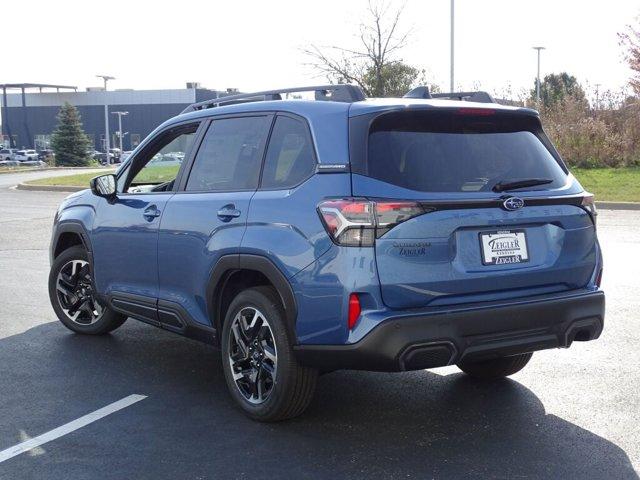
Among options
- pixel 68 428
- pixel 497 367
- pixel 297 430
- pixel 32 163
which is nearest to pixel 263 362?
pixel 297 430

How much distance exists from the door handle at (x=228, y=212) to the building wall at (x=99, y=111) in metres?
93.5

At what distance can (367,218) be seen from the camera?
412 centimetres

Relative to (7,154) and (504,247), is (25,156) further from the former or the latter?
(504,247)

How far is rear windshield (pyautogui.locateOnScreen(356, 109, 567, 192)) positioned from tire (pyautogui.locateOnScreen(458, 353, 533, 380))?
1294 mm

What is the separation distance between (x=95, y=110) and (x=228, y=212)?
100016 millimetres

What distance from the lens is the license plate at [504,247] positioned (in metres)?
4.35

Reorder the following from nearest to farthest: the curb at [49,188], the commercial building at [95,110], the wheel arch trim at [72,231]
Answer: the wheel arch trim at [72,231] → the curb at [49,188] → the commercial building at [95,110]

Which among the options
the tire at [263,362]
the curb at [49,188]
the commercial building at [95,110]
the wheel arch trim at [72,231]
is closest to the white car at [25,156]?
→ the commercial building at [95,110]

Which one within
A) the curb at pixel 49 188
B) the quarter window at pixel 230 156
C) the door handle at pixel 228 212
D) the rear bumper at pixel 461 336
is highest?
the quarter window at pixel 230 156

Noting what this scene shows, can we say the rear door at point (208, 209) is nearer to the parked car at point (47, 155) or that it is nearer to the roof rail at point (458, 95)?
the roof rail at point (458, 95)

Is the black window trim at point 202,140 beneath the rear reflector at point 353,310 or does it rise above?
above

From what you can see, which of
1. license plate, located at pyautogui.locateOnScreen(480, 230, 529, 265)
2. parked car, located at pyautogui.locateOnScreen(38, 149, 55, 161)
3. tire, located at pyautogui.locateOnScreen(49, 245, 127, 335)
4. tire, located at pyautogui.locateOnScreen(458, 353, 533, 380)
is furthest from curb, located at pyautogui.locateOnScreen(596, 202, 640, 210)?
parked car, located at pyautogui.locateOnScreen(38, 149, 55, 161)

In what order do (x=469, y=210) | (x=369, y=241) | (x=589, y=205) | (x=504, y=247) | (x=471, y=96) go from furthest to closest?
(x=471, y=96)
(x=589, y=205)
(x=504, y=247)
(x=469, y=210)
(x=369, y=241)

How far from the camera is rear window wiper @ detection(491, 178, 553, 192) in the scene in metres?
4.48
